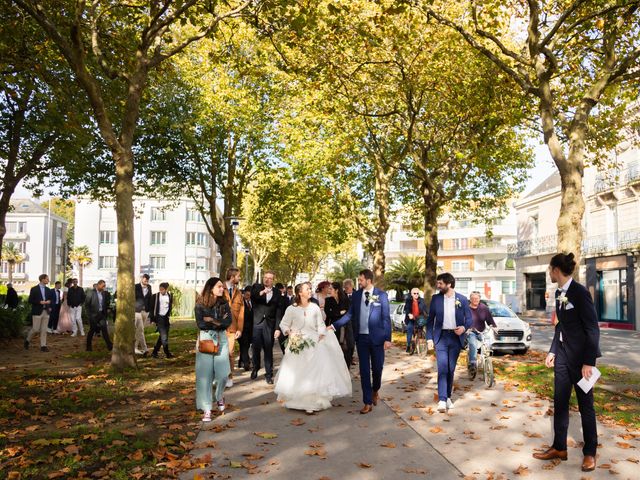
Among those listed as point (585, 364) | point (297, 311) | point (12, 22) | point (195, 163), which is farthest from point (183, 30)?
point (585, 364)

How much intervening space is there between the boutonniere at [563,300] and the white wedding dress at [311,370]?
376 centimetres

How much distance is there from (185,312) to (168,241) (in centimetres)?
2754

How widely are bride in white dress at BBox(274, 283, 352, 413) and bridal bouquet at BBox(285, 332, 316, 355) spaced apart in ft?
0.10

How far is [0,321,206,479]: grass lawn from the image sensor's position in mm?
5770

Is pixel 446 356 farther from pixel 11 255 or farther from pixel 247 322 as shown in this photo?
pixel 11 255

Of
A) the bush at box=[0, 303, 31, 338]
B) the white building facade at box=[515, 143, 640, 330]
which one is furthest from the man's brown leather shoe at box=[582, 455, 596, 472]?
the white building facade at box=[515, 143, 640, 330]

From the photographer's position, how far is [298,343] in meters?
8.96

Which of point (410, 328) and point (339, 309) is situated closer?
point (339, 309)

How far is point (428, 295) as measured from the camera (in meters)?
20.8

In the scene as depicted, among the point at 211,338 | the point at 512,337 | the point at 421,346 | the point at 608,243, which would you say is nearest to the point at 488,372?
the point at 211,338

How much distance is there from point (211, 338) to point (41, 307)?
9.75 metres

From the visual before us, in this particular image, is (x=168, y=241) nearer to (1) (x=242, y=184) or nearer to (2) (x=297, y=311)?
(1) (x=242, y=184)

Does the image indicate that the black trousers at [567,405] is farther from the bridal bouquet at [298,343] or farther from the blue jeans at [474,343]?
the blue jeans at [474,343]

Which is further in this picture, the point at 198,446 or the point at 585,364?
the point at 198,446
